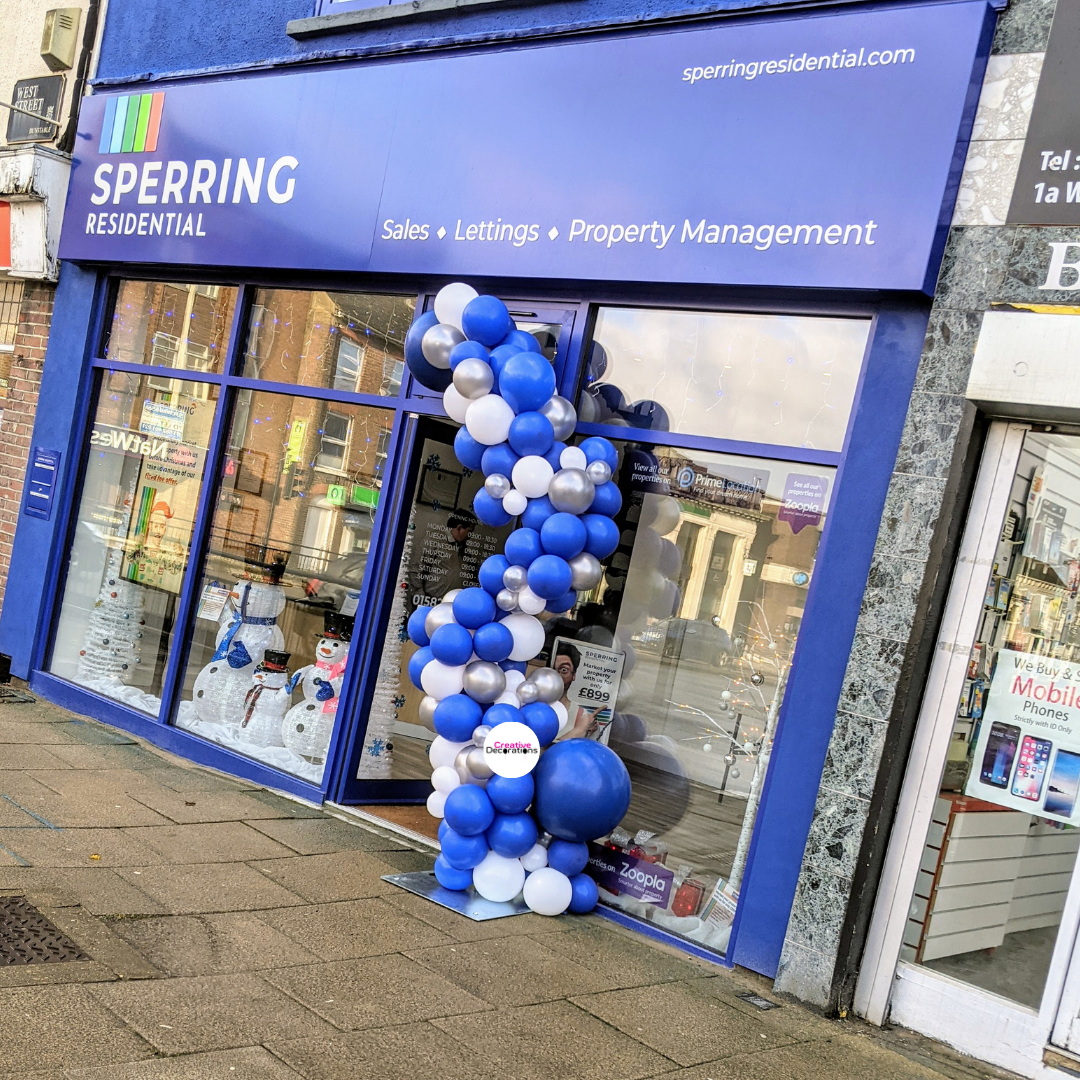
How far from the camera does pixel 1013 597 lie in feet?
14.6

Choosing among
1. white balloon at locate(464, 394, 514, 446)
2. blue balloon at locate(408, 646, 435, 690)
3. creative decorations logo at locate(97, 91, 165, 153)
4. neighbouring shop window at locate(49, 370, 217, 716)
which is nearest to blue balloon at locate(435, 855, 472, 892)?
blue balloon at locate(408, 646, 435, 690)

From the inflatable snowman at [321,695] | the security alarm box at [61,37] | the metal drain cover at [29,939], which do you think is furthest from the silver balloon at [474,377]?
the security alarm box at [61,37]

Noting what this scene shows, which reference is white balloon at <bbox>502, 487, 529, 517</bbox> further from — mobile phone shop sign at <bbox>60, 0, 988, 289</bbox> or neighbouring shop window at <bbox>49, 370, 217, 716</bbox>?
neighbouring shop window at <bbox>49, 370, 217, 716</bbox>

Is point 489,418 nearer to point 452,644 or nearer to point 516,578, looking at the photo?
point 516,578

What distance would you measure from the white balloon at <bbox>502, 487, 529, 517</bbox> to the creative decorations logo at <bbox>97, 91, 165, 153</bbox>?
4191 millimetres

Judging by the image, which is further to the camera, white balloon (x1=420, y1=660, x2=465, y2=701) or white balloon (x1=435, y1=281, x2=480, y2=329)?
white balloon (x1=435, y1=281, x2=480, y2=329)

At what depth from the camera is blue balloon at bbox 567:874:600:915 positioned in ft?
16.6

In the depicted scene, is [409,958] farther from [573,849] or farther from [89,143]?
[89,143]

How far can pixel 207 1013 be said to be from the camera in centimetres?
344

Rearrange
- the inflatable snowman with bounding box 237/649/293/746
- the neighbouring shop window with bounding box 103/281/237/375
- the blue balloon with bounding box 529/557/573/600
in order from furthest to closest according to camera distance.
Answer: the neighbouring shop window with bounding box 103/281/237/375 → the inflatable snowman with bounding box 237/649/293/746 → the blue balloon with bounding box 529/557/573/600

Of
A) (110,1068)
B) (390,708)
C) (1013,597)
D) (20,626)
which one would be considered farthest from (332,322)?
(110,1068)

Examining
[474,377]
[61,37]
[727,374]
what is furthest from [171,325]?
[727,374]

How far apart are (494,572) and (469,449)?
0.57 meters

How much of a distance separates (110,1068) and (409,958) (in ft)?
4.50
